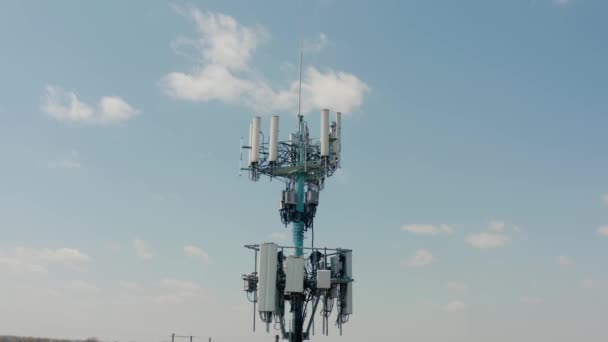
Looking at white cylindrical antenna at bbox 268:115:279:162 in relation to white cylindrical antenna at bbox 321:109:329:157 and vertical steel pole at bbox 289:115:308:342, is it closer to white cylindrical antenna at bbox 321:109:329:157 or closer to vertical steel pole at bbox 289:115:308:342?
vertical steel pole at bbox 289:115:308:342

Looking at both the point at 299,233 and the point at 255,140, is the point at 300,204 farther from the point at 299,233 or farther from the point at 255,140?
the point at 255,140

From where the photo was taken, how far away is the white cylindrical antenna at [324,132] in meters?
55.0

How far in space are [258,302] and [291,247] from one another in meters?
5.72

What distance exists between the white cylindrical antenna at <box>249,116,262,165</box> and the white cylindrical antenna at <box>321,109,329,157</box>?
5978 mm

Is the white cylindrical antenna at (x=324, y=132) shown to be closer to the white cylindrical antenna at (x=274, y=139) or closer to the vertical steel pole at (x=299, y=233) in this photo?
the vertical steel pole at (x=299, y=233)

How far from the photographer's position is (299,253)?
54.4 m

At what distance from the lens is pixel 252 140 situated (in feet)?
186

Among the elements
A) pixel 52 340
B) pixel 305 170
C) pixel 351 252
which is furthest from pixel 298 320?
pixel 52 340

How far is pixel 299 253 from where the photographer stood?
5441 centimetres

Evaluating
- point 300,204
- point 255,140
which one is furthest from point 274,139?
point 300,204

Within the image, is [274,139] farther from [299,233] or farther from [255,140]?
[299,233]

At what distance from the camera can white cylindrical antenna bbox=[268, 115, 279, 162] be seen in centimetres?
5559

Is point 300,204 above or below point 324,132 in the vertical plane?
below

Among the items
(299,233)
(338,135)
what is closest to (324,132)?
(338,135)
